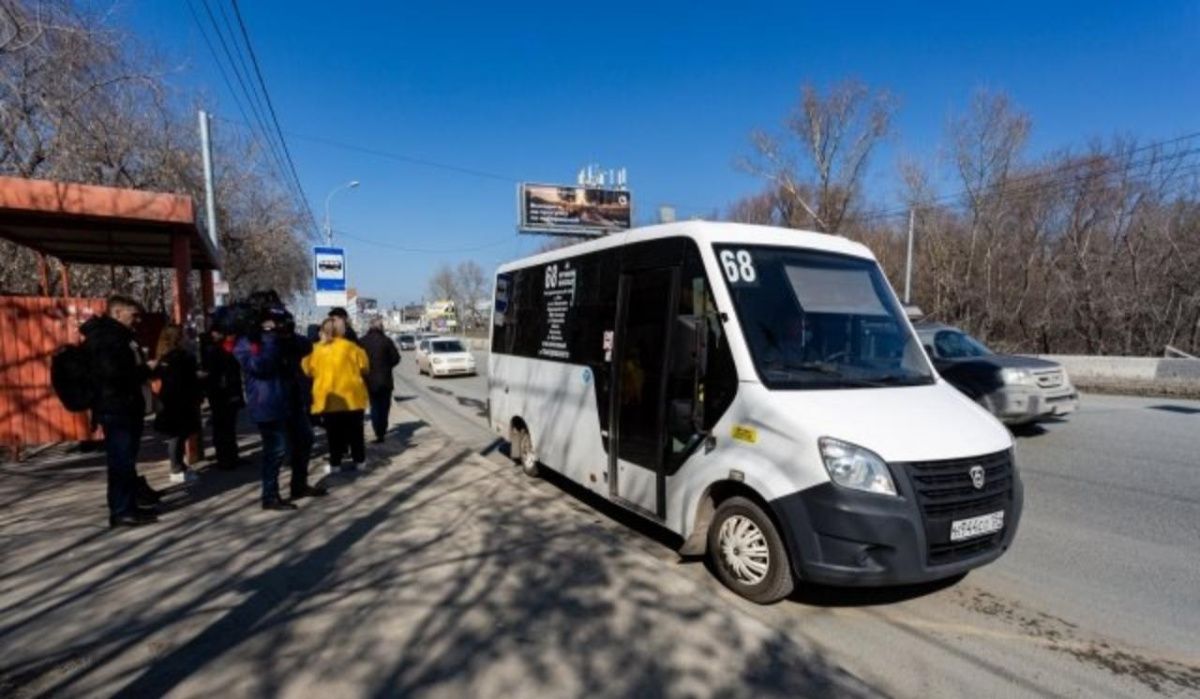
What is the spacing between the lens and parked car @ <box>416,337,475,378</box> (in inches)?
1029

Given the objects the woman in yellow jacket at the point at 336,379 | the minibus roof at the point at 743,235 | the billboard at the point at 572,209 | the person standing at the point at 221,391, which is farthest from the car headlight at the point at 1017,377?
the billboard at the point at 572,209

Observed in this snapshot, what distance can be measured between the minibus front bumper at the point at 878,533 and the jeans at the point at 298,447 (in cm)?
504

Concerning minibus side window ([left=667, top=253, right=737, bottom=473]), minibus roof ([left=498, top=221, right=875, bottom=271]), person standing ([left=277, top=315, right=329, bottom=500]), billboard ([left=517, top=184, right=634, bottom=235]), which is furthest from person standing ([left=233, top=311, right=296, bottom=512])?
billboard ([left=517, top=184, right=634, bottom=235])

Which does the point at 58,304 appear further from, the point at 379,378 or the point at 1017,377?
the point at 1017,377

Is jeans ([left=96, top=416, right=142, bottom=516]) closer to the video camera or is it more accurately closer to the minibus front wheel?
the video camera

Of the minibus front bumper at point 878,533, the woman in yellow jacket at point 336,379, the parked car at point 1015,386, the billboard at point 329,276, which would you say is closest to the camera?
the minibus front bumper at point 878,533

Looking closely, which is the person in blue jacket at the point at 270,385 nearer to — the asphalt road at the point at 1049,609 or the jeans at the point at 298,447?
the jeans at the point at 298,447

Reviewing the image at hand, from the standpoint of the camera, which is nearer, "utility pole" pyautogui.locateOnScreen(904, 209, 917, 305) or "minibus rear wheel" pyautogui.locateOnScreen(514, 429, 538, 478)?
"minibus rear wheel" pyautogui.locateOnScreen(514, 429, 538, 478)

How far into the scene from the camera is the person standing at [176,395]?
7066 millimetres

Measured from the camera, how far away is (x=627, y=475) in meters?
5.53

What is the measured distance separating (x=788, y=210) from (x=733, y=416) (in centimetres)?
4610

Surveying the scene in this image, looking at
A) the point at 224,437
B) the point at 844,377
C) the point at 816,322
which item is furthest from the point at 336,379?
the point at 844,377

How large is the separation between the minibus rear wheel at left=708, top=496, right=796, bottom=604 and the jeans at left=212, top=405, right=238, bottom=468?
6.50 meters

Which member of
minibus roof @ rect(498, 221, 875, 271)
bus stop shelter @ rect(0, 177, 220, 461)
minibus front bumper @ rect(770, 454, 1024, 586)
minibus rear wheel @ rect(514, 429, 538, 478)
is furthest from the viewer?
minibus rear wheel @ rect(514, 429, 538, 478)
